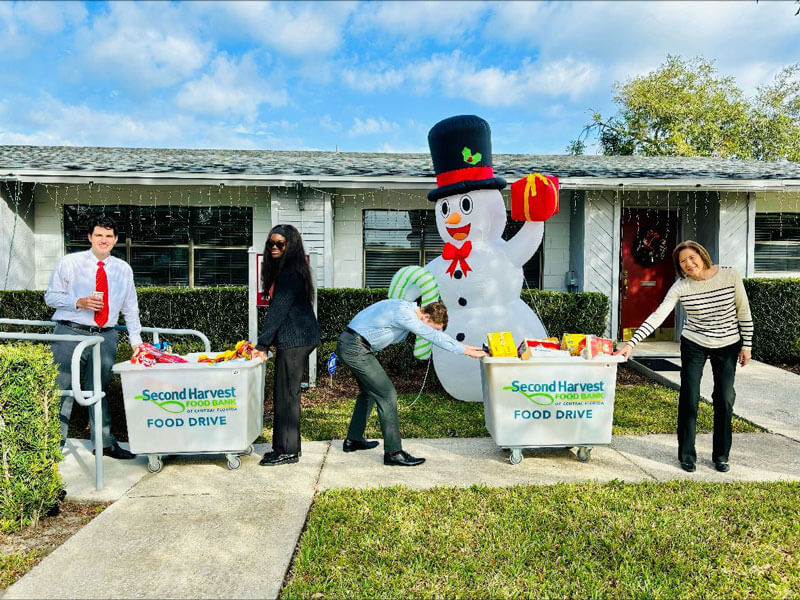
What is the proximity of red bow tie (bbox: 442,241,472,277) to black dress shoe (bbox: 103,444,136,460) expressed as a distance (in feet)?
12.0

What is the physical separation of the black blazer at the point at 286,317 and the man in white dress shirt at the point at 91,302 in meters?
1.08

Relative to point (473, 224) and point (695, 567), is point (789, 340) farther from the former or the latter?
point (695, 567)

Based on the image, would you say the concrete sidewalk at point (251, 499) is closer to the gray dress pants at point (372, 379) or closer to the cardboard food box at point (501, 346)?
the gray dress pants at point (372, 379)

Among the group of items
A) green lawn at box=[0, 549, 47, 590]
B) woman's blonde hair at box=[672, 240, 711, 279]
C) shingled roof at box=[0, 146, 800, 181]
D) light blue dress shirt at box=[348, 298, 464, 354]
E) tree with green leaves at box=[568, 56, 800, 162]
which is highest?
tree with green leaves at box=[568, 56, 800, 162]

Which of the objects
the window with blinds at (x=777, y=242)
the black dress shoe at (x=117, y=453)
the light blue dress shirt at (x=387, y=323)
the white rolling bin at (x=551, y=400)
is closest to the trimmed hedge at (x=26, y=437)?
the black dress shoe at (x=117, y=453)

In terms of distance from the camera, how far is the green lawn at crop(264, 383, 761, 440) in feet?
17.6

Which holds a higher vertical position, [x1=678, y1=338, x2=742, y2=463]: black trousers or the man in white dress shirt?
the man in white dress shirt

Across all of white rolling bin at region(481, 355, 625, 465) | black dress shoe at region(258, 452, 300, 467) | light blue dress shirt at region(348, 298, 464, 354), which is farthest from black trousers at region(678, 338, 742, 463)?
black dress shoe at region(258, 452, 300, 467)

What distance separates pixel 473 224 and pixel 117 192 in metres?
7.05

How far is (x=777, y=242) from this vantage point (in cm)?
1069

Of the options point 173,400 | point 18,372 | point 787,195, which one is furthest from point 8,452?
point 787,195

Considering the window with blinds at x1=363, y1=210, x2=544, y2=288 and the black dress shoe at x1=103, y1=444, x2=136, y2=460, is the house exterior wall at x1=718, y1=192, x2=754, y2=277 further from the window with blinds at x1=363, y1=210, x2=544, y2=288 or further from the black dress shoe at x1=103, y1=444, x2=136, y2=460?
the black dress shoe at x1=103, y1=444, x2=136, y2=460

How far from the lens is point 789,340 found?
8.70 meters

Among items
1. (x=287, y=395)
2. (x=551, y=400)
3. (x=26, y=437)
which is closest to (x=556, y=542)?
(x=551, y=400)
